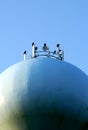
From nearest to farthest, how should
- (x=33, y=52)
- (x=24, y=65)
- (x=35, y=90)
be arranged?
1. (x=35, y=90)
2. (x=24, y=65)
3. (x=33, y=52)

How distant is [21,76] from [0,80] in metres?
0.93

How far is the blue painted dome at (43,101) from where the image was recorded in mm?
14773

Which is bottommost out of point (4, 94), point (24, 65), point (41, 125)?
point (41, 125)

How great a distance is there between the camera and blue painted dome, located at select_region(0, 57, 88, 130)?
14.8 m

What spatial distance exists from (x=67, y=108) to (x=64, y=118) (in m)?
0.33

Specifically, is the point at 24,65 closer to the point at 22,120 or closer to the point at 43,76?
the point at 43,76

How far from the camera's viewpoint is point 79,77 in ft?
51.4

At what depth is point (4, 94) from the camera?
15.1m

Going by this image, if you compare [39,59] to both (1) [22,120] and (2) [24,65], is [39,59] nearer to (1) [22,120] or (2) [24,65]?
(2) [24,65]

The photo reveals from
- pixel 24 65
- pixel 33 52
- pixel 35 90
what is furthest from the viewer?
pixel 33 52

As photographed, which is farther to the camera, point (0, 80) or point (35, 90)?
point (0, 80)

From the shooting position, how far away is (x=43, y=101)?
1473 centimetres

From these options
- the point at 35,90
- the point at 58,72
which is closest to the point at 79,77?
the point at 58,72

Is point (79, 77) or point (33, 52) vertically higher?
point (33, 52)
